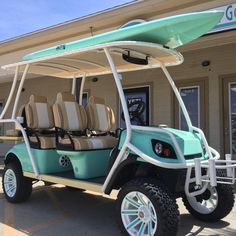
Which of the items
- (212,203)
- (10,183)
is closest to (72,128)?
(10,183)

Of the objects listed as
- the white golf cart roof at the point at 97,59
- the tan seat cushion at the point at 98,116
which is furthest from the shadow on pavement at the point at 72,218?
the white golf cart roof at the point at 97,59

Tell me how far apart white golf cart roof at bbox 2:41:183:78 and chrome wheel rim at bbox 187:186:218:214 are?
6.21ft

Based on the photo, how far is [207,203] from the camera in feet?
17.8

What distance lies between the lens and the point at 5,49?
13.8m

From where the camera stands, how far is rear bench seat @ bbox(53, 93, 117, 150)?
5.71 metres

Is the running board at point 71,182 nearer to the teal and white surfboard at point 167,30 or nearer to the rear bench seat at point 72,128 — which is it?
the rear bench seat at point 72,128

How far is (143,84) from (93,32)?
78.8 inches

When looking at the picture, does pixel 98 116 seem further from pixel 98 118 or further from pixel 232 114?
pixel 232 114

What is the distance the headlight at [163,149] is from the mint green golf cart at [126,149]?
0.01 m

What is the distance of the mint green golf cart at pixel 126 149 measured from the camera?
14.4 ft

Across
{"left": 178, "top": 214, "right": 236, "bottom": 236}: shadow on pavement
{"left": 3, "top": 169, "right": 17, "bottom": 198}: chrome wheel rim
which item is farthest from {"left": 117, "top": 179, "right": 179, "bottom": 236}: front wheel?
{"left": 3, "top": 169, "right": 17, "bottom": 198}: chrome wheel rim

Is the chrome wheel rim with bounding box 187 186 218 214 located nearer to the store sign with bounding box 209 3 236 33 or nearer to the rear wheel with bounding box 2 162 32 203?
the rear wheel with bounding box 2 162 32 203

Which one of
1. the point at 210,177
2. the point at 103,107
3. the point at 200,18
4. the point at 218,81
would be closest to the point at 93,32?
the point at 218,81

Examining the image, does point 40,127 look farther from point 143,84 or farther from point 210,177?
point 143,84
